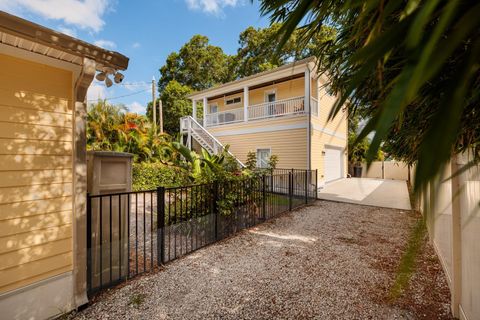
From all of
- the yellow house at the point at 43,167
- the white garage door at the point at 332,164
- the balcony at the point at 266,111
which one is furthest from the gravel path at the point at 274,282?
the white garage door at the point at 332,164

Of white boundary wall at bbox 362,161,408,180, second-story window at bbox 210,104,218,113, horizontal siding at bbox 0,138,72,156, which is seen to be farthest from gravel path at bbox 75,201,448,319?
white boundary wall at bbox 362,161,408,180

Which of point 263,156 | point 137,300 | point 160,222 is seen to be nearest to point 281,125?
point 263,156

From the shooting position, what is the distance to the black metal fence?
3.19 m

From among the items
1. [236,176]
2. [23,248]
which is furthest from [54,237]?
[236,176]

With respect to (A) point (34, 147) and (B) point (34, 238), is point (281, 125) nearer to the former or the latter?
(A) point (34, 147)

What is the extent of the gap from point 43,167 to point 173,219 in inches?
123

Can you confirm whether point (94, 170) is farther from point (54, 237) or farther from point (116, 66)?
point (116, 66)

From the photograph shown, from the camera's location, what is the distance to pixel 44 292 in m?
2.56

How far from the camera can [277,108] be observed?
12531 mm

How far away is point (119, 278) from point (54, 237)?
1.21 metres

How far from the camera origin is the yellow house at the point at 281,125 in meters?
11.2

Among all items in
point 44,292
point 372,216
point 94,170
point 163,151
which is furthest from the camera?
point 163,151

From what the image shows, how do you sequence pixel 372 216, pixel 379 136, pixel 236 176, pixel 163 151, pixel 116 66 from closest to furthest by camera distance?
pixel 379 136 → pixel 116 66 → pixel 236 176 → pixel 372 216 → pixel 163 151

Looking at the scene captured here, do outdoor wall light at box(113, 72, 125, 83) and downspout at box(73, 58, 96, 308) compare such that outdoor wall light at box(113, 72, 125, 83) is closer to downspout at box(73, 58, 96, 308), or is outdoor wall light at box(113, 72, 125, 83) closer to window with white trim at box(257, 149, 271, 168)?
downspout at box(73, 58, 96, 308)
